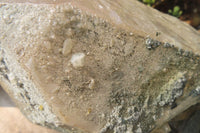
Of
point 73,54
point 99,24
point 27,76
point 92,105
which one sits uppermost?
point 99,24

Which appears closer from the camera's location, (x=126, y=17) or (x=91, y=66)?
(x=91, y=66)

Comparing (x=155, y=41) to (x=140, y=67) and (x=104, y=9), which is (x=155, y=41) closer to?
(x=140, y=67)

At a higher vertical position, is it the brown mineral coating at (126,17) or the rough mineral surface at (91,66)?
the brown mineral coating at (126,17)

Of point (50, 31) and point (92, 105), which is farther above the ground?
point (50, 31)

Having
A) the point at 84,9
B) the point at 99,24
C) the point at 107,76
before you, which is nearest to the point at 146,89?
the point at 107,76

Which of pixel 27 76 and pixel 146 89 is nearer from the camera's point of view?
pixel 27 76

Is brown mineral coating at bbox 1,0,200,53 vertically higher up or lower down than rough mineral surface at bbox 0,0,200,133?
higher up

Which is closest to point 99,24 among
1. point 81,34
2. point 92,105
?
point 81,34

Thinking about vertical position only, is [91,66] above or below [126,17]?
below
